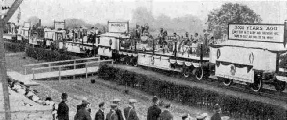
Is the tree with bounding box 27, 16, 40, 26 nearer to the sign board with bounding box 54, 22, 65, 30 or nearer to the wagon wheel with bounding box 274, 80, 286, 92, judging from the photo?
the sign board with bounding box 54, 22, 65, 30

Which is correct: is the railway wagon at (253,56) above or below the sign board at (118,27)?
below

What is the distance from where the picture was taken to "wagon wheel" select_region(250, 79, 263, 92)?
53.9 feet

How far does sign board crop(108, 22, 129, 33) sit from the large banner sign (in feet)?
38.0

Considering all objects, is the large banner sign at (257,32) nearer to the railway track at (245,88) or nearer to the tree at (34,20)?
the railway track at (245,88)

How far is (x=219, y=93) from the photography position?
1606 centimetres

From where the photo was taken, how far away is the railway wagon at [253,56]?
609 inches

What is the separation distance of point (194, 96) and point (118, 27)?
12.2m

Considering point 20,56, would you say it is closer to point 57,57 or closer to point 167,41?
point 57,57

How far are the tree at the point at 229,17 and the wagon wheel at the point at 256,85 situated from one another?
69.1ft

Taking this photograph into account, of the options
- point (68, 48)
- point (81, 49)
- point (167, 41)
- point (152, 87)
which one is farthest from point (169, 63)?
point (68, 48)

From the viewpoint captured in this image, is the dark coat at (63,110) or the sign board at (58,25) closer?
the dark coat at (63,110)

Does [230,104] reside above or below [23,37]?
below

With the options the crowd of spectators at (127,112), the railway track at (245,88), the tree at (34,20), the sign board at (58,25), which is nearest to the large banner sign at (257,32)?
the railway track at (245,88)

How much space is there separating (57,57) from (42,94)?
1550 cm
